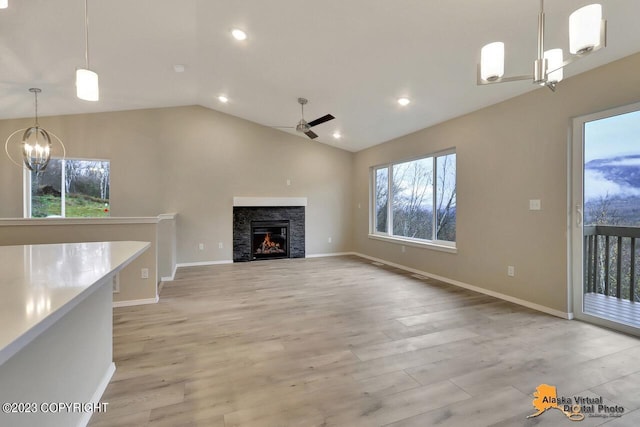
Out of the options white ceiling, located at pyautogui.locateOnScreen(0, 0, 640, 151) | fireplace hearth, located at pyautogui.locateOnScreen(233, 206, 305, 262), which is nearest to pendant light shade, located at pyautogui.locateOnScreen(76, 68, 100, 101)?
white ceiling, located at pyautogui.locateOnScreen(0, 0, 640, 151)

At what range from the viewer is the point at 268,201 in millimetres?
6371

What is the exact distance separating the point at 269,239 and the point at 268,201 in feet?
2.77

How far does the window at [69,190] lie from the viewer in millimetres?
5207

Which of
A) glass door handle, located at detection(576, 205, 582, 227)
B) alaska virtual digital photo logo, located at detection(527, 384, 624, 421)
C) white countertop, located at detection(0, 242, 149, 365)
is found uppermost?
glass door handle, located at detection(576, 205, 582, 227)

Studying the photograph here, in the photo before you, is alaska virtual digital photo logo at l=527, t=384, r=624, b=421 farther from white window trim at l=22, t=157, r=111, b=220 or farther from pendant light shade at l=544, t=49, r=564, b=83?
white window trim at l=22, t=157, r=111, b=220

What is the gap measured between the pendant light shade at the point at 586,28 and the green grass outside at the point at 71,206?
663 centimetres

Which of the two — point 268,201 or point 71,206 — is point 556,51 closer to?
point 268,201

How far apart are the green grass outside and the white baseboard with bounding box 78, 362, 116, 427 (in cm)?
446

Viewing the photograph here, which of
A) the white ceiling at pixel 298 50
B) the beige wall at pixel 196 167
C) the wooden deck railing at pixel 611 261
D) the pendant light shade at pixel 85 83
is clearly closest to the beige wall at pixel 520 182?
the white ceiling at pixel 298 50

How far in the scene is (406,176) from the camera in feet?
18.6

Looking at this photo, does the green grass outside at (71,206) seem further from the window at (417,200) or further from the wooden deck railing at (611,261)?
the wooden deck railing at (611,261)

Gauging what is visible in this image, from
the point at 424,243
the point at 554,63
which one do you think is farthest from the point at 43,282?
the point at 424,243

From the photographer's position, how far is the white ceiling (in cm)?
248

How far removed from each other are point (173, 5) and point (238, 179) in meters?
3.63
